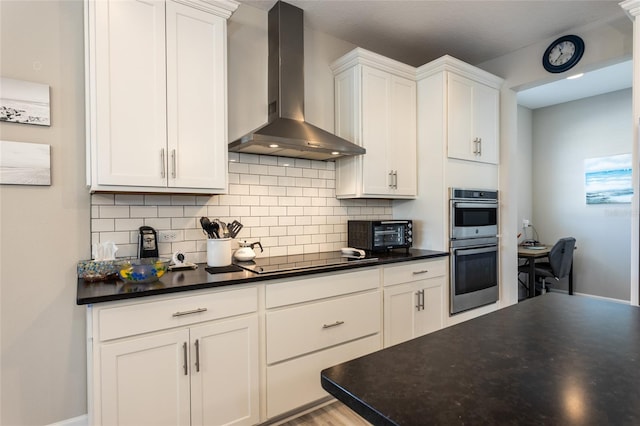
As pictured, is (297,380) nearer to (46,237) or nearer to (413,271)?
(413,271)

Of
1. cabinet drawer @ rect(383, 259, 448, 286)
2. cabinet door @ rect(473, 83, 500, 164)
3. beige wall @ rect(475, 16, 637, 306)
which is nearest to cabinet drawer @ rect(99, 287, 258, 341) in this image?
cabinet drawer @ rect(383, 259, 448, 286)

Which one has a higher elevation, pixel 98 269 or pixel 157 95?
pixel 157 95

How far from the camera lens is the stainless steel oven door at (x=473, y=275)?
9.84ft

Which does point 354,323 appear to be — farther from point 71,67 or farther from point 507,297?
point 71,67

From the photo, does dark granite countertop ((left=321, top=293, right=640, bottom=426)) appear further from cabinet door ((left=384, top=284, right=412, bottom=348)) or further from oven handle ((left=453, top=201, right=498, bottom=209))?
oven handle ((left=453, top=201, right=498, bottom=209))

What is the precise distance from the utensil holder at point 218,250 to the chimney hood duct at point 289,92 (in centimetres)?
67

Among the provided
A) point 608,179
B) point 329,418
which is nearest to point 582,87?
point 608,179

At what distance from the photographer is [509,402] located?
27.2 inches

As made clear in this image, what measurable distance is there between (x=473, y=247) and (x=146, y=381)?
→ 8.80 ft

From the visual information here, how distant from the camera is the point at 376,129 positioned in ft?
9.69

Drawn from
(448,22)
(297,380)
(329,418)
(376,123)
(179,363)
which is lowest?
(329,418)

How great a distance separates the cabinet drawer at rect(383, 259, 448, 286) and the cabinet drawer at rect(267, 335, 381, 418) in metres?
0.57

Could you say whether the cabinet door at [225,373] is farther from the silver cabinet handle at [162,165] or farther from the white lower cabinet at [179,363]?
the silver cabinet handle at [162,165]

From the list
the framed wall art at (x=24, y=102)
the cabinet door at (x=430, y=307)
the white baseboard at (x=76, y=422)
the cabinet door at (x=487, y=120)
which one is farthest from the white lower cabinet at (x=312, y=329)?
the cabinet door at (x=487, y=120)
